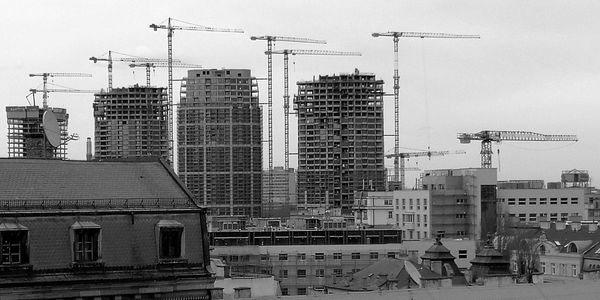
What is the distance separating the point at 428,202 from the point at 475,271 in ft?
325

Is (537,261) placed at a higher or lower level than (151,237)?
lower

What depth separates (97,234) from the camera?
52719mm

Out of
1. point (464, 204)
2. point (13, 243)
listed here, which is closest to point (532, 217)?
point (464, 204)

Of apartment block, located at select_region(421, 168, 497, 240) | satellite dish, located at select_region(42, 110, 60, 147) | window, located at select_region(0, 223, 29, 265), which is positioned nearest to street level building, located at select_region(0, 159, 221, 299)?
window, located at select_region(0, 223, 29, 265)

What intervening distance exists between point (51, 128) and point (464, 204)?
13684 cm

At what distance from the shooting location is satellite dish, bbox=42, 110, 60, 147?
63.6 metres

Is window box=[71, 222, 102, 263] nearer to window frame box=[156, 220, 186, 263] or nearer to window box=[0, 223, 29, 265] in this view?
window box=[0, 223, 29, 265]

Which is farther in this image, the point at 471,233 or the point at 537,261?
the point at 471,233

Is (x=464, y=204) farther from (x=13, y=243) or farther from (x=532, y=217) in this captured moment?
(x=13, y=243)

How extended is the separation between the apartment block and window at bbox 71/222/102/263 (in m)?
142

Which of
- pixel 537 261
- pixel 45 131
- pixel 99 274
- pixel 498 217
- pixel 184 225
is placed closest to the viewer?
pixel 99 274

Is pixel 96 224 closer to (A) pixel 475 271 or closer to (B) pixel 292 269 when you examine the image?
(A) pixel 475 271

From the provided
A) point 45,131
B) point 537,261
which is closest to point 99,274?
point 45,131

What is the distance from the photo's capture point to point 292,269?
15575 cm
